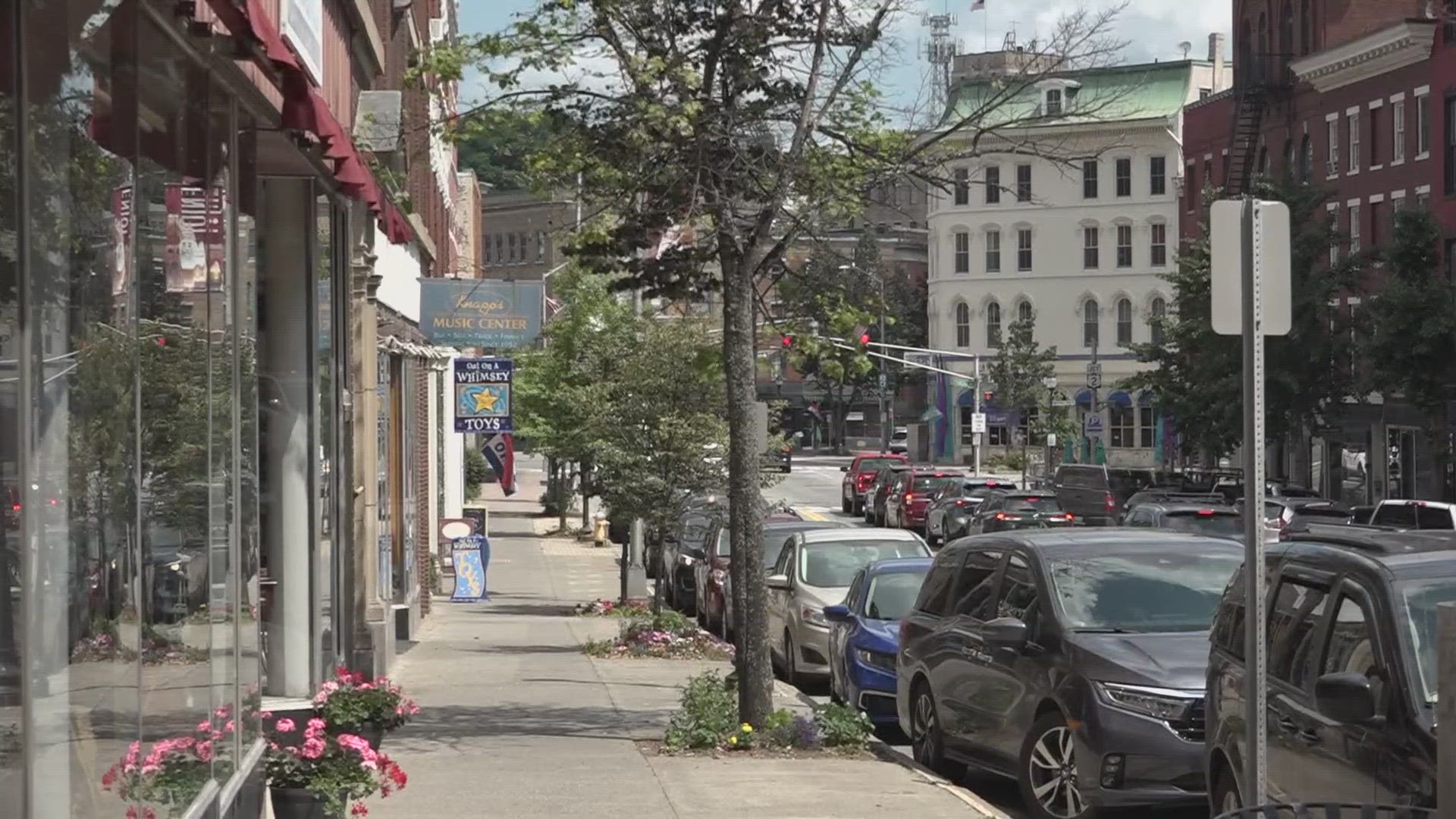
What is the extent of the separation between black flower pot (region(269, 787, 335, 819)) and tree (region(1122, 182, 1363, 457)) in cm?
4257

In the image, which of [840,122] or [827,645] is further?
[827,645]

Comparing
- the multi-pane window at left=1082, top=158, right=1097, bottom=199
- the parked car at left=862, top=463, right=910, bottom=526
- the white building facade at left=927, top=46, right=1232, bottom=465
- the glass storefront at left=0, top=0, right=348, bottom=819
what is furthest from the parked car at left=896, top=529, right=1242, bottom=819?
the multi-pane window at left=1082, top=158, right=1097, bottom=199

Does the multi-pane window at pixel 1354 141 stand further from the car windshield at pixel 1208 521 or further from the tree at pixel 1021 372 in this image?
the car windshield at pixel 1208 521

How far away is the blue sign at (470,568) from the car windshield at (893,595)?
1390cm

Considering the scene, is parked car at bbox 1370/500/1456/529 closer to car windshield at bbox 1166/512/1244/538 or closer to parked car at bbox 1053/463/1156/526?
car windshield at bbox 1166/512/1244/538

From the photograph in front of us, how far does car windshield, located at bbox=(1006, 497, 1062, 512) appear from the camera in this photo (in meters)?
43.1

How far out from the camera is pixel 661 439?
26.5 metres

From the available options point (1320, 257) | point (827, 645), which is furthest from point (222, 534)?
point (1320, 257)

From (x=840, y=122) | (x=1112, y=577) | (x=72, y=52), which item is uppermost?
(x=840, y=122)

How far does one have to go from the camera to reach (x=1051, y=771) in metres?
11.2

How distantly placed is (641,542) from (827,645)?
690 inches

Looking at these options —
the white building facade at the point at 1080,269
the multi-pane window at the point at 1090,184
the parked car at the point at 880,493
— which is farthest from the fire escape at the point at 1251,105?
the multi-pane window at the point at 1090,184

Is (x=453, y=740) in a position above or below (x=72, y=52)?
below

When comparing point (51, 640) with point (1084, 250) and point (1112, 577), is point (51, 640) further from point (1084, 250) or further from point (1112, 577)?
point (1084, 250)
